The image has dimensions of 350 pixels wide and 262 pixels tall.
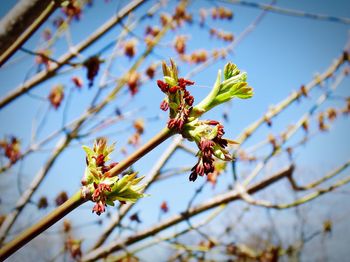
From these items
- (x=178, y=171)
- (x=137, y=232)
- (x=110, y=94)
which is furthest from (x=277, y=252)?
(x=110, y=94)

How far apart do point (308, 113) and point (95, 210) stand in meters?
2.72

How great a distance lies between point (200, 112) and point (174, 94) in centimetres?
9

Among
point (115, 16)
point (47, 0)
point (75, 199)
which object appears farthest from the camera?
point (115, 16)

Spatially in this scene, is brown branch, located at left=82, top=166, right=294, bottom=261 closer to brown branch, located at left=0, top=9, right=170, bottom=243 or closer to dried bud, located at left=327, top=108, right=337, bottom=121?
brown branch, located at left=0, top=9, right=170, bottom=243

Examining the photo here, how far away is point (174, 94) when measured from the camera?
0.75m

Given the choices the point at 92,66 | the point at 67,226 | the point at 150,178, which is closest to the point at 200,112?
the point at 150,178

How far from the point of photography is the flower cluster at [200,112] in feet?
2.34

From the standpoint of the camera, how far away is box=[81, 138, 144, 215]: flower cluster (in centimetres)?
70

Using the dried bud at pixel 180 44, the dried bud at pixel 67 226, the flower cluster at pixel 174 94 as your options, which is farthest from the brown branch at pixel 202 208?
the dried bud at pixel 180 44

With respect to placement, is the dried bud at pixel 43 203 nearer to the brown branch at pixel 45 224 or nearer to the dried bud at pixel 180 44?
the dried bud at pixel 180 44

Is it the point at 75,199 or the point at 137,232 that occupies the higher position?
the point at 137,232

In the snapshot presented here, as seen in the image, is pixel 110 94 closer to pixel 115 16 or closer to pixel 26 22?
pixel 115 16

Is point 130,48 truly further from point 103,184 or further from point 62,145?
point 103,184

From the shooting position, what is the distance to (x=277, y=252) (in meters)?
3.03
